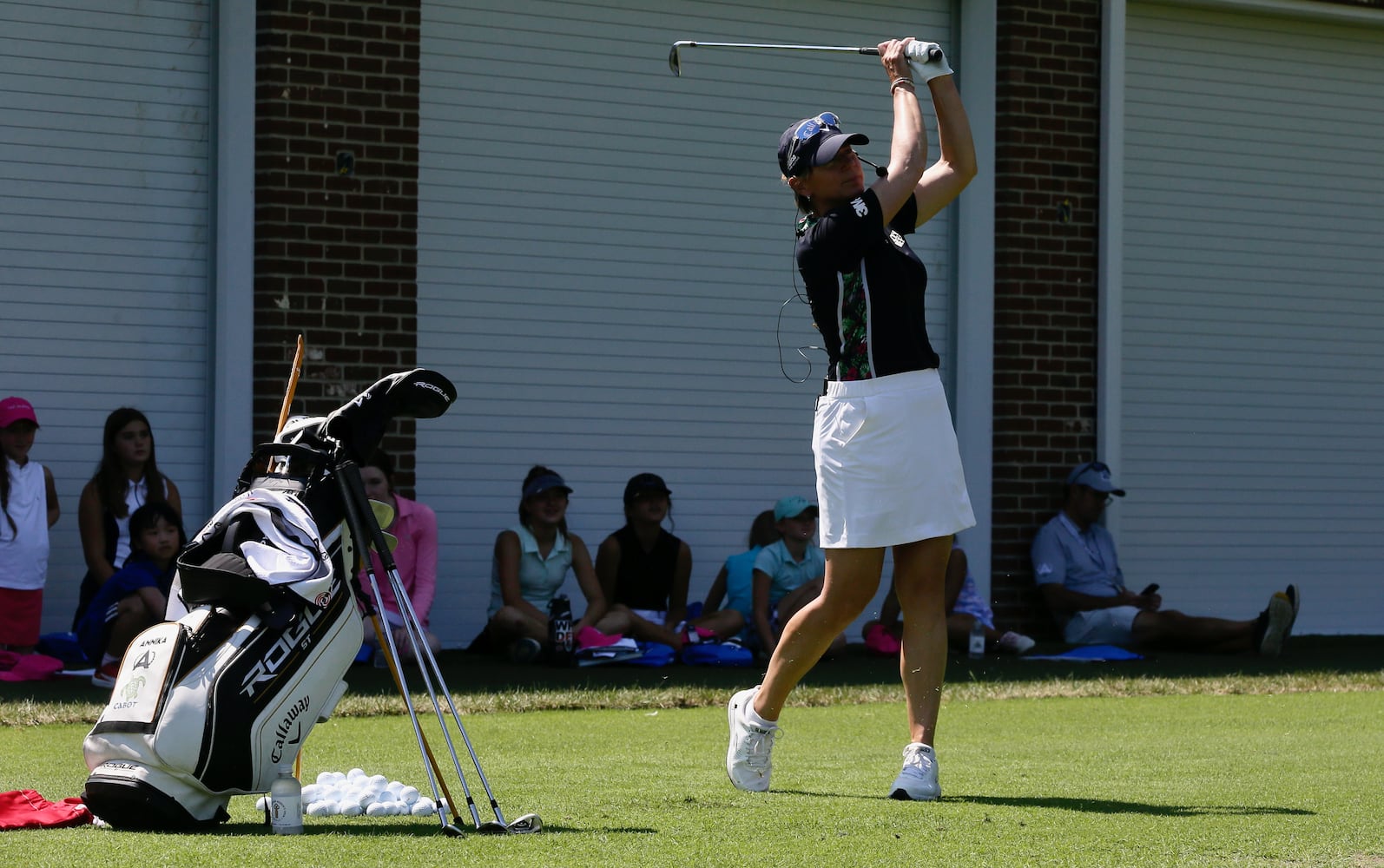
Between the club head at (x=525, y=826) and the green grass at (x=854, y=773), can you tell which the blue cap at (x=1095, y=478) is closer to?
the green grass at (x=854, y=773)

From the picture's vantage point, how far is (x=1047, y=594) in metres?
12.5

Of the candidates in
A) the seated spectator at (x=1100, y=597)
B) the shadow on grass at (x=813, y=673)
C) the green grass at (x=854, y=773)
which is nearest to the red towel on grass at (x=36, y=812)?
the green grass at (x=854, y=773)

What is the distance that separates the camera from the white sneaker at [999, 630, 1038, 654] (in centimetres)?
1160

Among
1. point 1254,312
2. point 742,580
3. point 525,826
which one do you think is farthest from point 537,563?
point 525,826

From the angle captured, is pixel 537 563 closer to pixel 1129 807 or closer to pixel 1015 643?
pixel 1015 643

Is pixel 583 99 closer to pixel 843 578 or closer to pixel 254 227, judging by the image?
pixel 254 227

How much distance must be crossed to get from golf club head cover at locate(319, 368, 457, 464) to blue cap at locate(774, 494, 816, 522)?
252 inches

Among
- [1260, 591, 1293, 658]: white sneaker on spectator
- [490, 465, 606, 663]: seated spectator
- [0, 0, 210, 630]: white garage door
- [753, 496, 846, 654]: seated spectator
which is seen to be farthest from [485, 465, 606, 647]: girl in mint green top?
[1260, 591, 1293, 658]: white sneaker on spectator

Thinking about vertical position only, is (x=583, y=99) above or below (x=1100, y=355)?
above

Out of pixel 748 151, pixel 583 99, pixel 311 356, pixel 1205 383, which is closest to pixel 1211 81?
pixel 1205 383

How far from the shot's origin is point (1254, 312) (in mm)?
13906

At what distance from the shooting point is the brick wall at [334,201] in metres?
10.7

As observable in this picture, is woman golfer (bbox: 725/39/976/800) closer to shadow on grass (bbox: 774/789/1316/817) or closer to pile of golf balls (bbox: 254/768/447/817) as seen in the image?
shadow on grass (bbox: 774/789/1316/817)

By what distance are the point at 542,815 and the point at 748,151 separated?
8162 mm
